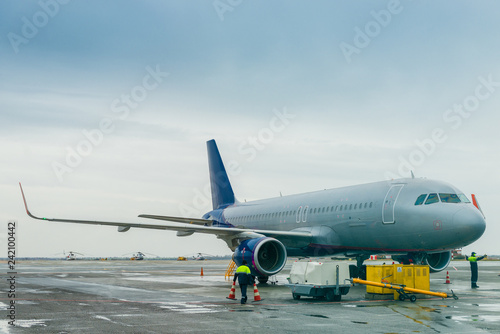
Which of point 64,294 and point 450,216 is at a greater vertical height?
point 450,216

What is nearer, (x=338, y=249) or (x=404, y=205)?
(x=404, y=205)

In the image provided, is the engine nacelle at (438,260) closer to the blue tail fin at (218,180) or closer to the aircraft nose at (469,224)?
the aircraft nose at (469,224)

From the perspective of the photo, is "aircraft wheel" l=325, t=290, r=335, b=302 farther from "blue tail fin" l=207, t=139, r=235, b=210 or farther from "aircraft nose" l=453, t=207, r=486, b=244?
"blue tail fin" l=207, t=139, r=235, b=210

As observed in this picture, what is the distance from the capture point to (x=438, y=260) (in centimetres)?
2205

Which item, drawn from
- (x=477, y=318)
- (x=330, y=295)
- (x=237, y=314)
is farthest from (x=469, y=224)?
(x=237, y=314)

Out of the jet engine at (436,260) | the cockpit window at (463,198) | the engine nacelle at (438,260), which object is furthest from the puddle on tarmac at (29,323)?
the engine nacelle at (438,260)

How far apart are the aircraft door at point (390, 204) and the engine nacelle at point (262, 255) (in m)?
4.04

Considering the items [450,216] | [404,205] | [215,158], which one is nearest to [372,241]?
[404,205]

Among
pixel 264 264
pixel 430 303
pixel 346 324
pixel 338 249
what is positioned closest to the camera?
pixel 346 324

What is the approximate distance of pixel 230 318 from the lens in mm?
11703

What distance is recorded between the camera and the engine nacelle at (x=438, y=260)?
21859 mm

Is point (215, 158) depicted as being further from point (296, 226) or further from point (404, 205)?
point (404, 205)

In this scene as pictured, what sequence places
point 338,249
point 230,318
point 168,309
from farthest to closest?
point 338,249, point 168,309, point 230,318

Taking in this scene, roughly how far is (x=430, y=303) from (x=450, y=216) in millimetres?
4476
